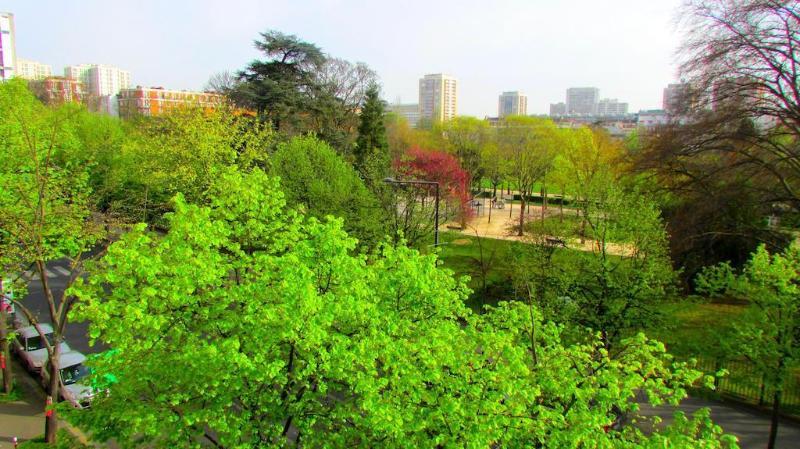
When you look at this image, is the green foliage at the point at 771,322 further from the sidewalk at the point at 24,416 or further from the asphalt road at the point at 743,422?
the sidewalk at the point at 24,416

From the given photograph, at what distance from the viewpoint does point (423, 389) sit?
693cm

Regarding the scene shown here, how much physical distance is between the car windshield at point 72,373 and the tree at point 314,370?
9.44 metres

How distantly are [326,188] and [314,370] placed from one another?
16337 mm

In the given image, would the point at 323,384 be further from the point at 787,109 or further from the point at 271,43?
Result: the point at 271,43

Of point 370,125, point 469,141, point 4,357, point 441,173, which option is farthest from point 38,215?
point 469,141

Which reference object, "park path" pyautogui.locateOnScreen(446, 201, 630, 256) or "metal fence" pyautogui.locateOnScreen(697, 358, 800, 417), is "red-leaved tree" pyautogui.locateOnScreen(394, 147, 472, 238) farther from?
"metal fence" pyautogui.locateOnScreen(697, 358, 800, 417)

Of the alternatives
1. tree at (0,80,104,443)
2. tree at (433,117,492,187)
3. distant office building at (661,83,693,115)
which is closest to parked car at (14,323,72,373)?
tree at (0,80,104,443)

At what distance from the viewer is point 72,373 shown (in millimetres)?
16109

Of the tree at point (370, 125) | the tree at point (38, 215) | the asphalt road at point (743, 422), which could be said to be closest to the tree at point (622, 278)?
the asphalt road at point (743, 422)

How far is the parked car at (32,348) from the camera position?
683 inches

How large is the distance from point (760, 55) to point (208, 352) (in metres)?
21.5

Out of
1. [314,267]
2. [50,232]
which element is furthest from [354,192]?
[314,267]

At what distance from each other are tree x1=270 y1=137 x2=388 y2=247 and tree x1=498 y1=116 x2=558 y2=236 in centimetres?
2400

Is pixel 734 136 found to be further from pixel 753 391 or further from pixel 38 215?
pixel 38 215
